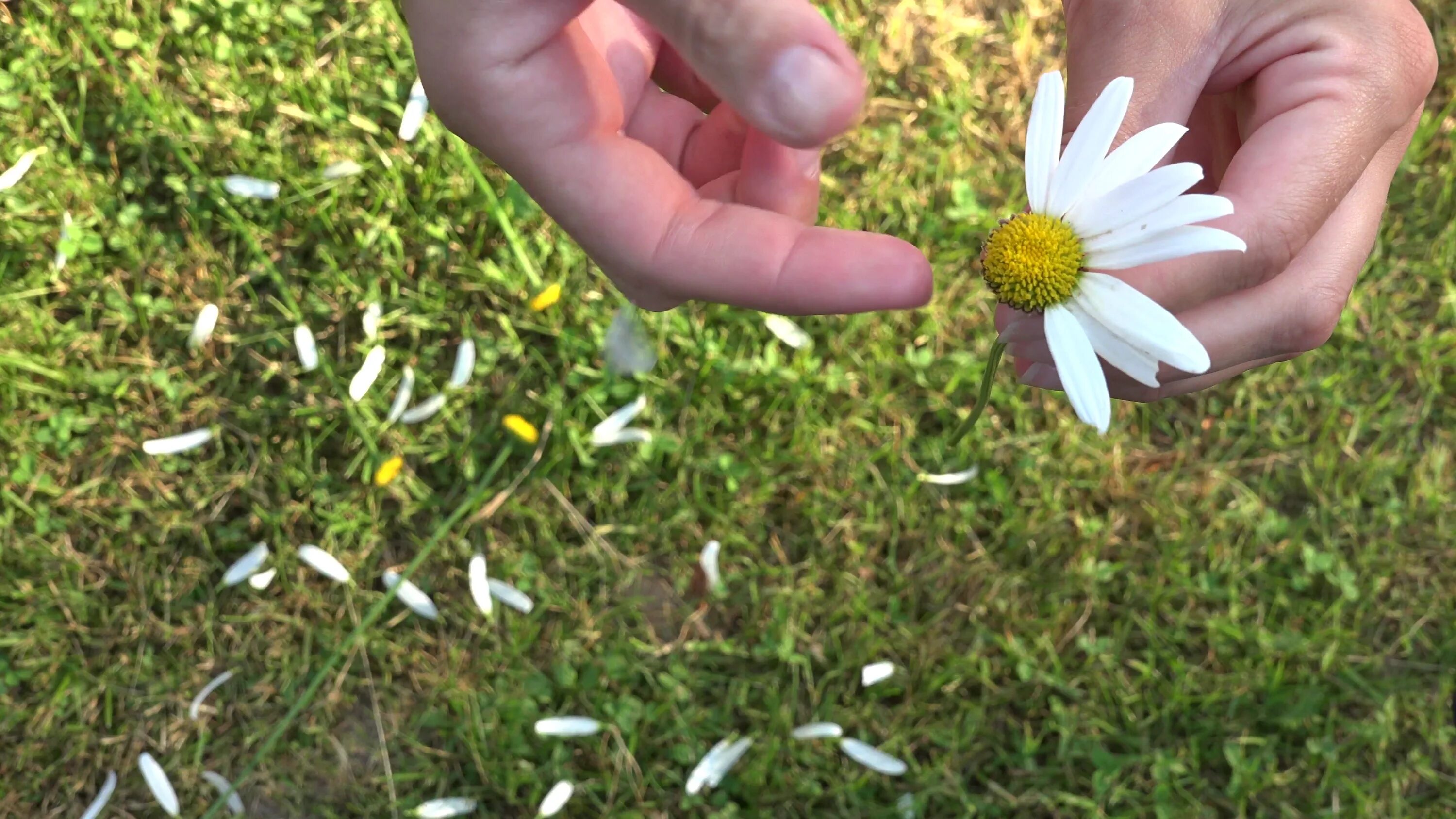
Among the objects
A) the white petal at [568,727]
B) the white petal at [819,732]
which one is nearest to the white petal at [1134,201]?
the white petal at [819,732]

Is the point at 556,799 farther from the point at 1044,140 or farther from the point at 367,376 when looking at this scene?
the point at 1044,140

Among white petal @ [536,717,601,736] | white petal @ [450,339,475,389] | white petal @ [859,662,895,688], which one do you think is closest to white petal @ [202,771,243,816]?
white petal @ [536,717,601,736]

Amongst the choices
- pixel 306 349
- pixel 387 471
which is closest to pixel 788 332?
pixel 387 471

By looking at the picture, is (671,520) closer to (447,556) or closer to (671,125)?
(447,556)

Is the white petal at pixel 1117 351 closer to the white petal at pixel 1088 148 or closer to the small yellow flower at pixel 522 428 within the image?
the white petal at pixel 1088 148

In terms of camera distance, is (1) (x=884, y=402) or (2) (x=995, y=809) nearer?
(2) (x=995, y=809)

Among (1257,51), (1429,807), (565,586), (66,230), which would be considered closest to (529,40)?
(1257,51)

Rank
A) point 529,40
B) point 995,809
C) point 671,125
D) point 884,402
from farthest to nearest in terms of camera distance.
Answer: point 884,402 → point 995,809 → point 671,125 → point 529,40
